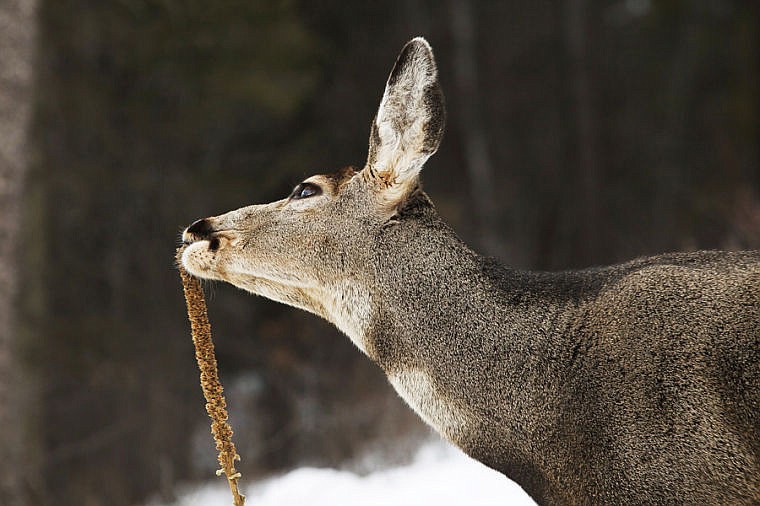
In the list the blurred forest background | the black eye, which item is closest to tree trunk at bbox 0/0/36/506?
the blurred forest background

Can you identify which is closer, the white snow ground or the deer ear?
the deer ear

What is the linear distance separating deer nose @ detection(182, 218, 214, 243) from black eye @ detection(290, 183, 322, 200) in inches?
12.9

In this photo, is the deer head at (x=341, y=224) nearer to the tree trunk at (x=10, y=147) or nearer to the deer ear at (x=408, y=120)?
the deer ear at (x=408, y=120)

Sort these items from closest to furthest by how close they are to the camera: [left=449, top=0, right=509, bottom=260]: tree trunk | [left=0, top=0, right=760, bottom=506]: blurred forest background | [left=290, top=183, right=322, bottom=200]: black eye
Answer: [left=290, top=183, right=322, bottom=200]: black eye < [left=0, top=0, right=760, bottom=506]: blurred forest background < [left=449, top=0, right=509, bottom=260]: tree trunk

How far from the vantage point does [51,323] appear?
35.7 feet

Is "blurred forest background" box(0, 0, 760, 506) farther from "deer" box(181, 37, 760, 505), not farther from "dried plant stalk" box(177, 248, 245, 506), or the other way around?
"deer" box(181, 37, 760, 505)

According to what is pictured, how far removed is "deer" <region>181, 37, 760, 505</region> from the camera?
2.80 meters

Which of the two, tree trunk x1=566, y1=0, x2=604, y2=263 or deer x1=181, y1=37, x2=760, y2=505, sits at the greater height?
tree trunk x1=566, y1=0, x2=604, y2=263

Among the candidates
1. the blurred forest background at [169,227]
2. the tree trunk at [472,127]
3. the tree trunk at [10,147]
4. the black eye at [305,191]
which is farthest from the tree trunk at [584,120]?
A: the black eye at [305,191]

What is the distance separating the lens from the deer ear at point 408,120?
3.33 meters

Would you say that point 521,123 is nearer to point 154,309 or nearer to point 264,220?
point 154,309

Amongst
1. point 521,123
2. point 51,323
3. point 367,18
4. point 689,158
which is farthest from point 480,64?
point 51,323

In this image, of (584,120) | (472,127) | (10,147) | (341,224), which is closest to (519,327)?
(341,224)

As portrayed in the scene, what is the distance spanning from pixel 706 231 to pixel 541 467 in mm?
11294
